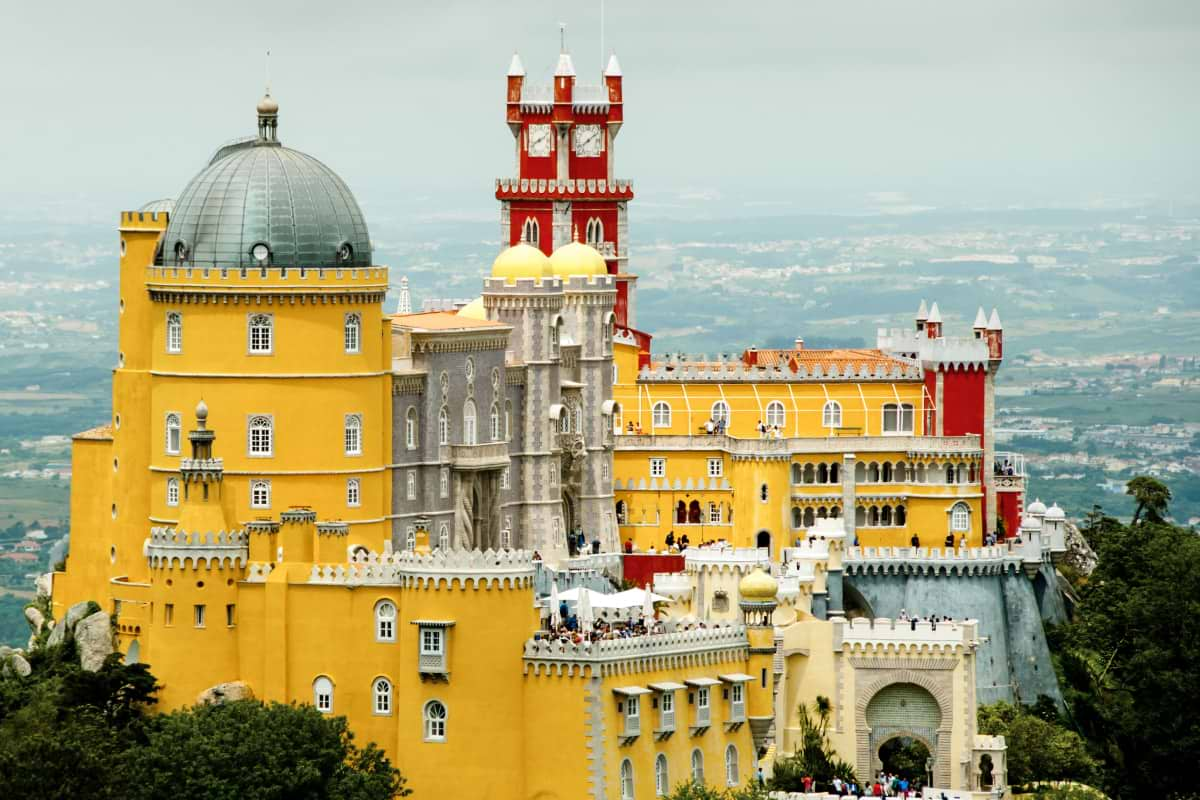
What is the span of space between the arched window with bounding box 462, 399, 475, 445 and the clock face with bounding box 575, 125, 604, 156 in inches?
1195

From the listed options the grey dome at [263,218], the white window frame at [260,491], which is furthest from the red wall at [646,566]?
the white window frame at [260,491]

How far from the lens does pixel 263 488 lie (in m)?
134

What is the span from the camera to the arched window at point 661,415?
160 meters

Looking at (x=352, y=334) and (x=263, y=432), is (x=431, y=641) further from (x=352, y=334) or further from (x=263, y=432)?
(x=352, y=334)

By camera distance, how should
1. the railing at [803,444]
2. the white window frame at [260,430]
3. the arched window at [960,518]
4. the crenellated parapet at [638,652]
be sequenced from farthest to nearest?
the arched window at [960,518] → the railing at [803,444] → the white window frame at [260,430] → the crenellated parapet at [638,652]

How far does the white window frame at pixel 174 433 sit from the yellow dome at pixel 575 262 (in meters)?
25.0

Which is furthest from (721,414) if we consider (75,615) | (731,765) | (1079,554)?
(75,615)

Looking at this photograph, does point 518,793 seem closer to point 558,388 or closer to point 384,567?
point 384,567

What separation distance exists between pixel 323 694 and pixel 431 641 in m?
5.16

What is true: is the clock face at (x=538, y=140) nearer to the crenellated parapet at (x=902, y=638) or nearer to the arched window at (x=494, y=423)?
the arched window at (x=494, y=423)

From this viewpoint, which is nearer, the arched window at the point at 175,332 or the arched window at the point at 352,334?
the arched window at the point at 175,332

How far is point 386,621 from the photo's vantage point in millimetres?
121375

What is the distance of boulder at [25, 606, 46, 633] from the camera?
141250 millimetres

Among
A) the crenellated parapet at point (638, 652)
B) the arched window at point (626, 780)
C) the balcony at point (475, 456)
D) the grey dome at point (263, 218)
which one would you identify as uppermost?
the grey dome at point (263, 218)
